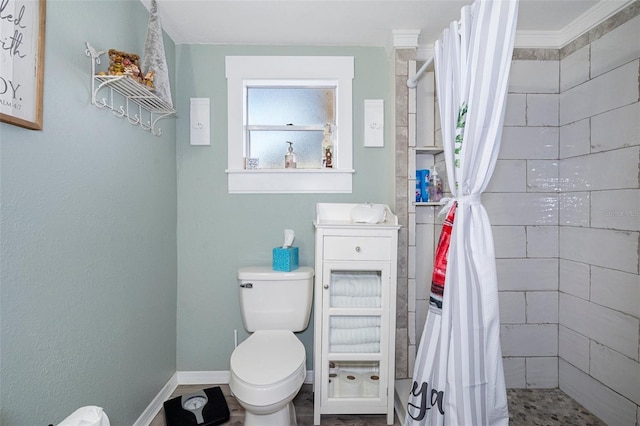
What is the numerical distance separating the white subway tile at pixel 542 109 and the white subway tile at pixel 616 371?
4.47ft

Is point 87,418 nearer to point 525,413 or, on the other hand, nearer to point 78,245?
point 78,245

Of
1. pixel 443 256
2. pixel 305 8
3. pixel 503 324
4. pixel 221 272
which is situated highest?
pixel 305 8

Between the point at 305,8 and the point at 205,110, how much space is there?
919mm

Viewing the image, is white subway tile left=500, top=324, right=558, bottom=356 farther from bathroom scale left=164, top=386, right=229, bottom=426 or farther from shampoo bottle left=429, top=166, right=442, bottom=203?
bathroom scale left=164, top=386, right=229, bottom=426

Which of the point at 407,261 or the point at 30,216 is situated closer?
the point at 30,216

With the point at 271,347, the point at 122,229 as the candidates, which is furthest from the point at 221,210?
the point at 271,347

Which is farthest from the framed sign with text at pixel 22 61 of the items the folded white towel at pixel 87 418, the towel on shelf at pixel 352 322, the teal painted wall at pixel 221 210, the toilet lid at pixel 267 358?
the towel on shelf at pixel 352 322

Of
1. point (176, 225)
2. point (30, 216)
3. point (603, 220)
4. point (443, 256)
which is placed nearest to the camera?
point (30, 216)

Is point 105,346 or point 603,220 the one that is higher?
point 603,220

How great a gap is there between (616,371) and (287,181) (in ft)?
6.98

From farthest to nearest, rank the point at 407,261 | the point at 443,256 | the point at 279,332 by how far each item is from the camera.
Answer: the point at 407,261 → the point at 279,332 → the point at 443,256

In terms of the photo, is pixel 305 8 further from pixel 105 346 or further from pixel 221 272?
pixel 105 346

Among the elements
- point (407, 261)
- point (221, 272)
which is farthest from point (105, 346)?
point (407, 261)

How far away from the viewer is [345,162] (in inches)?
87.4
